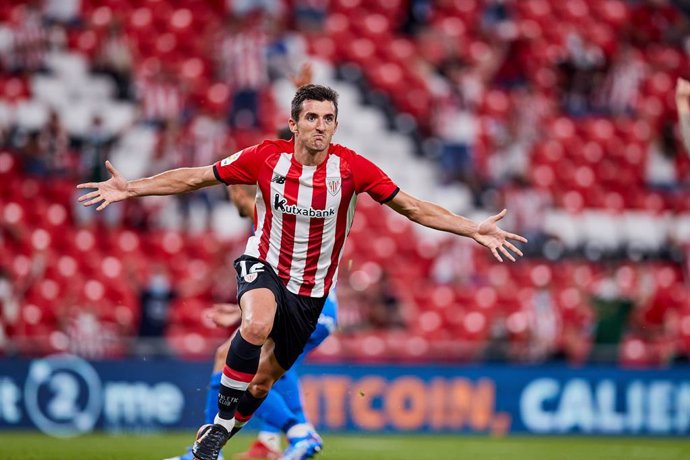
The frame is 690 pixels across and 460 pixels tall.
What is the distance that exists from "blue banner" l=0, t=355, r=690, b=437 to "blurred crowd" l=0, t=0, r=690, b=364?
0.38 m

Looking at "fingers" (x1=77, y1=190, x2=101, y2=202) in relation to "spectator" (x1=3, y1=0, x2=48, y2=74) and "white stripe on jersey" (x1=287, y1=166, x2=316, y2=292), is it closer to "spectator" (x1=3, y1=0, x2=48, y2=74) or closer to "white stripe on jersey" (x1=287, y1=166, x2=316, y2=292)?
"white stripe on jersey" (x1=287, y1=166, x2=316, y2=292)

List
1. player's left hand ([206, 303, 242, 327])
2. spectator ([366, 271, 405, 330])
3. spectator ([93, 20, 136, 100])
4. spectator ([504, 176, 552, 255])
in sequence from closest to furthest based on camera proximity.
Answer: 1. player's left hand ([206, 303, 242, 327])
2. spectator ([366, 271, 405, 330])
3. spectator ([93, 20, 136, 100])
4. spectator ([504, 176, 552, 255])

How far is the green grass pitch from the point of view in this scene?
39.2ft

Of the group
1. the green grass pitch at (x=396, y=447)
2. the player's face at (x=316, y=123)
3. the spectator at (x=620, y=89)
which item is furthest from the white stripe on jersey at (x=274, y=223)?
the spectator at (x=620, y=89)

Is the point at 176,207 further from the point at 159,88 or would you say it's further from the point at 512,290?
the point at 512,290

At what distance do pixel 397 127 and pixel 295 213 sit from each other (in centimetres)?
1473

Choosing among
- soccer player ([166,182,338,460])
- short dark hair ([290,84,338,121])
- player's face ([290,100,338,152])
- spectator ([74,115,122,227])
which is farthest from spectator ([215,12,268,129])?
player's face ([290,100,338,152])

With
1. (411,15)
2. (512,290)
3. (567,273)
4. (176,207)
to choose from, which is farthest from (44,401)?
(411,15)

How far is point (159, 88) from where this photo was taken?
20.7m

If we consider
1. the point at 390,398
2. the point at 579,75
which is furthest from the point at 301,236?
the point at 579,75

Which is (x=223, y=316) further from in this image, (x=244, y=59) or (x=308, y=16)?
(x=308, y=16)

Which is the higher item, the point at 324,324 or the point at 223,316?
the point at 223,316

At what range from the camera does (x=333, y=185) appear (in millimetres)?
8531

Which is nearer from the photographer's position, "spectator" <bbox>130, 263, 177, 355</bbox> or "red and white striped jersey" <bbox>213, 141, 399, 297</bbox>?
"red and white striped jersey" <bbox>213, 141, 399, 297</bbox>
